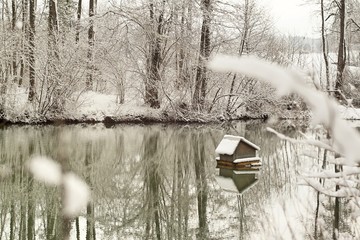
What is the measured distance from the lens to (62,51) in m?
20.0

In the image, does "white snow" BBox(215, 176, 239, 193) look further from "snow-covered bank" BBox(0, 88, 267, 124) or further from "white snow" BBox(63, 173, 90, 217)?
"snow-covered bank" BBox(0, 88, 267, 124)

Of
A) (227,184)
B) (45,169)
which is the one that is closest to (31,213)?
(45,169)

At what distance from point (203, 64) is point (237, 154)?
11.8m

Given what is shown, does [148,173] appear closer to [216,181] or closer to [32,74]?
[216,181]

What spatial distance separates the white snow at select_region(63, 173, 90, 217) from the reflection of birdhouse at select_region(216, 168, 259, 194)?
2709 mm

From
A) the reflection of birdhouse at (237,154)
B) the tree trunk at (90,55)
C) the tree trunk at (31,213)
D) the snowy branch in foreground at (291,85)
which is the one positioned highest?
the tree trunk at (90,55)

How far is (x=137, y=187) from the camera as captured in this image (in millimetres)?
9383

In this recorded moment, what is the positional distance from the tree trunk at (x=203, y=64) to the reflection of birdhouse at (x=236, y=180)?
1167cm

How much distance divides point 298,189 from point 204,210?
7.92 feet

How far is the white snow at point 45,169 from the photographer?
9.41 meters

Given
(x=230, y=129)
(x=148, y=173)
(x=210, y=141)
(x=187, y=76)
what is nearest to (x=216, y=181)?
(x=148, y=173)

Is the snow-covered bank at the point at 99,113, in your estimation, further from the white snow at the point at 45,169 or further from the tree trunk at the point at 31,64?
the white snow at the point at 45,169

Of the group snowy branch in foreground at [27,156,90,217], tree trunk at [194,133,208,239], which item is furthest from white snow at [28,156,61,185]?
A: tree trunk at [194,133,208,239]

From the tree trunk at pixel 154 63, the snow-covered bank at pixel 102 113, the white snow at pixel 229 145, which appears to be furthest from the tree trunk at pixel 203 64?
the white snow at pixel 229 145
